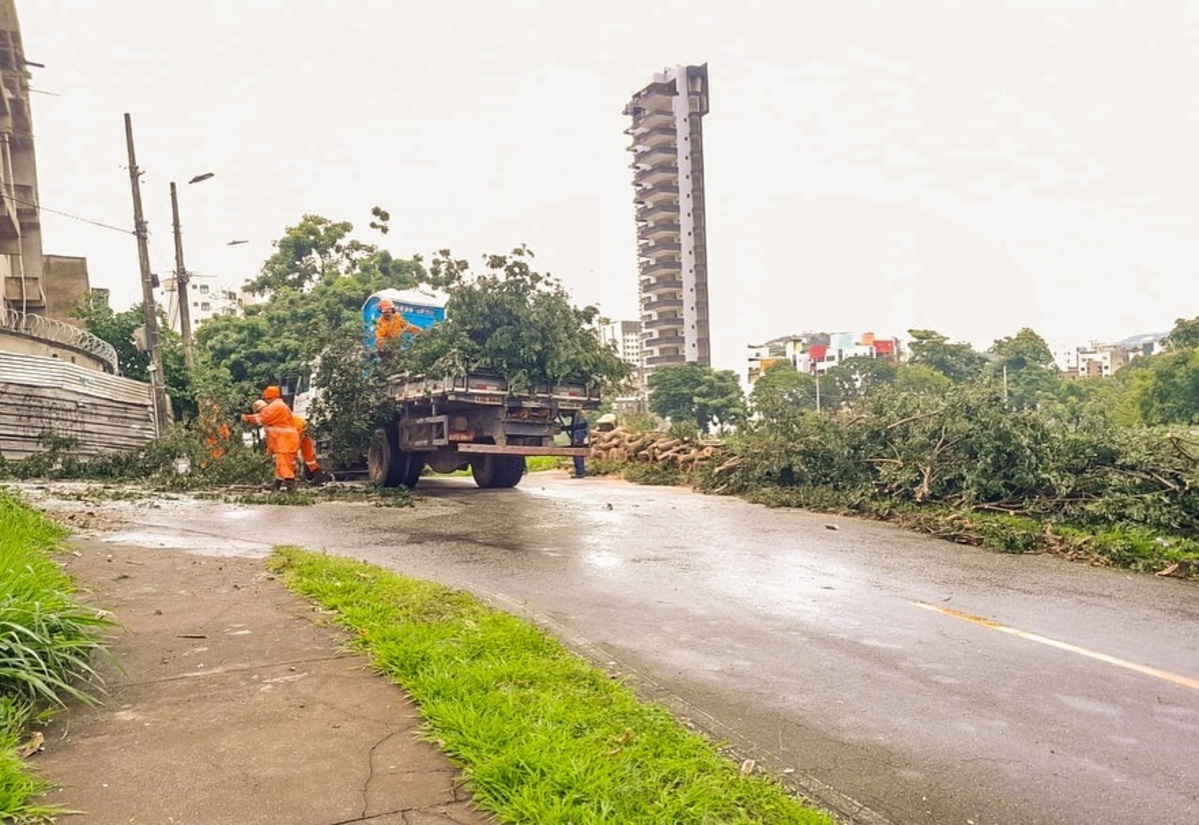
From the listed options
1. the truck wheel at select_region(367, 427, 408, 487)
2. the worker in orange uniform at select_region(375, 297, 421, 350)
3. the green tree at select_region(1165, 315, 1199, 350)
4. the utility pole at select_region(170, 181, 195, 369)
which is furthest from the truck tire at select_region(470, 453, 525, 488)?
the green tree at select_region(1165, 315, 1199, 350)

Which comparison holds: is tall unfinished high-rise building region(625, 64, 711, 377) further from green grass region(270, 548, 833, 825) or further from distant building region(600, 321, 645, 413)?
green grass region(270, 548, 833, 825)

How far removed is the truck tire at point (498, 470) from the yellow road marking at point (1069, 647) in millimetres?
10253

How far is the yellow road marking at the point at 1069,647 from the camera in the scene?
475 centimetres

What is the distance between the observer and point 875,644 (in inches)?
213

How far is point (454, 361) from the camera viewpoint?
44.4ft

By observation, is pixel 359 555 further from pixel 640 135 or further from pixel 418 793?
pixel 640 135

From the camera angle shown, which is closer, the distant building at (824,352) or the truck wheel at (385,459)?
the truck wheel at (385,459)

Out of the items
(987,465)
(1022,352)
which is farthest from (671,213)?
(987,465)

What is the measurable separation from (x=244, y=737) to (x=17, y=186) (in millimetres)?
44506

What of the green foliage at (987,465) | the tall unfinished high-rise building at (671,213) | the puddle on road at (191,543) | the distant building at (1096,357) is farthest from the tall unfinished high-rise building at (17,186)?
the distant building at (1096,357)

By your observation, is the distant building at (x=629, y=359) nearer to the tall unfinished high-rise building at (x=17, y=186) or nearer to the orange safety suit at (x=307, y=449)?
the orange safety suit at (x=307, y=449)

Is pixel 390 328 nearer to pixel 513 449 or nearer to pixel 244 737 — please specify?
pixel 513 449

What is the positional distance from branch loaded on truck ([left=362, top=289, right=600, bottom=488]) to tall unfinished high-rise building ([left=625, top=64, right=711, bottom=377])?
251 feet

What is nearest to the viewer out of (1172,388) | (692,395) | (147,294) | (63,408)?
(63,408)
